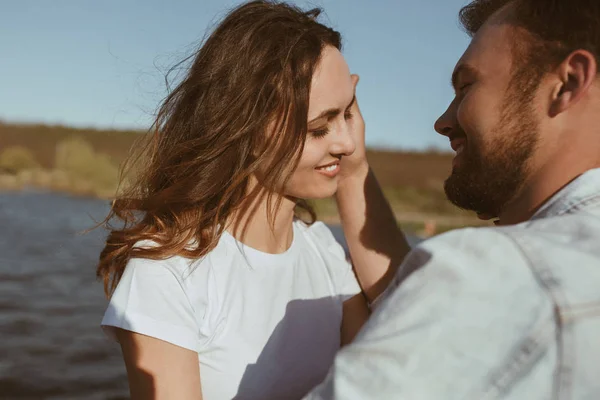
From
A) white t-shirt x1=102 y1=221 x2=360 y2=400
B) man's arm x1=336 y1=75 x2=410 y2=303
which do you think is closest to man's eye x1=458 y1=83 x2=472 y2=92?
man's arm x1=336 y1=75 x2=410 y2=303

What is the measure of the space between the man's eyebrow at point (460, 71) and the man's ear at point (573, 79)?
0.26 m

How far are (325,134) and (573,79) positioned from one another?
938 millimetres

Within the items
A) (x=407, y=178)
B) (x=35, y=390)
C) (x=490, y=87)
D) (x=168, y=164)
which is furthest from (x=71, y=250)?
(x=407, y=178)

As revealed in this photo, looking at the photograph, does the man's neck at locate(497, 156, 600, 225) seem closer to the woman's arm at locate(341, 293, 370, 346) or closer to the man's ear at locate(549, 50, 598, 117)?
the man's ear at locate(549, 50, 598, 117)

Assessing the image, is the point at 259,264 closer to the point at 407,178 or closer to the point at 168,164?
the point at 168,164

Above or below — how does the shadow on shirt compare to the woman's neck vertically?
below

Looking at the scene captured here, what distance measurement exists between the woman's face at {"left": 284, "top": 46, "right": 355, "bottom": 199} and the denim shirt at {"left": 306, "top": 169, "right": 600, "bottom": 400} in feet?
Result: 3.76

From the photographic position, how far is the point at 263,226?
221cm

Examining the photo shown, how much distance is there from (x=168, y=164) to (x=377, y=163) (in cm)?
2360

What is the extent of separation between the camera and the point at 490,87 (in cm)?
162

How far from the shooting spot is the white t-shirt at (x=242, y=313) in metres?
1.79

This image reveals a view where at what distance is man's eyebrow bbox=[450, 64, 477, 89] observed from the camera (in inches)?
66.3

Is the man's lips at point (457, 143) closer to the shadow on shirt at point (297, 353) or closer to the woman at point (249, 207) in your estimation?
the woman at point (249, 207)

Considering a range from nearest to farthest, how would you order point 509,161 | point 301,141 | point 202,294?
1. point 509,161
2. point 202,294
3. point 301,141
